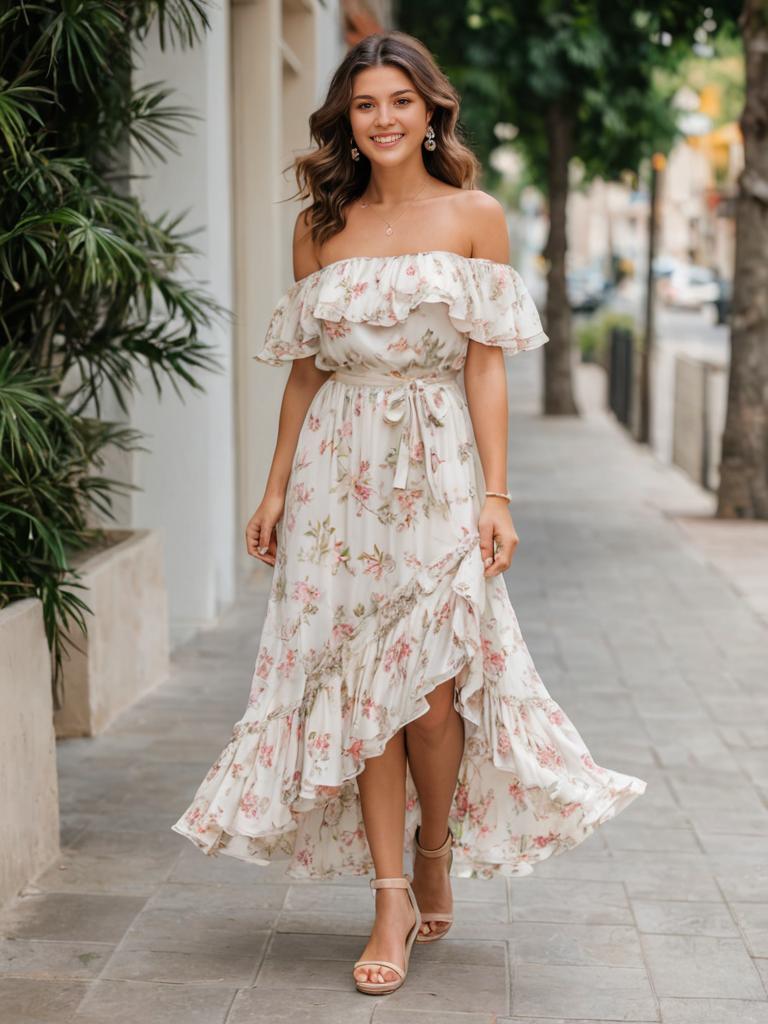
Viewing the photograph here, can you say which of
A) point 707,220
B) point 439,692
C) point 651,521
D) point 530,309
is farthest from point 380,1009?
point 707,220

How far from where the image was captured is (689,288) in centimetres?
5850

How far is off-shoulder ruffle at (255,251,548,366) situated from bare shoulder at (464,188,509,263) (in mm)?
25

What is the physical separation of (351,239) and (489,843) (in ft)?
4.65

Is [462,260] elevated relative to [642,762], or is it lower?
elevated

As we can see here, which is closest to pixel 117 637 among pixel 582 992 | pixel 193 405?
pixel 193 405

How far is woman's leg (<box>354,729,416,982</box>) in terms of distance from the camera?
133 inches

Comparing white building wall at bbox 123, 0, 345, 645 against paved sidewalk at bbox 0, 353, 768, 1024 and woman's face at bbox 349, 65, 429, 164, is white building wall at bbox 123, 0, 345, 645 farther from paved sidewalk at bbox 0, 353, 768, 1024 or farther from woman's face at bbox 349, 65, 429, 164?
woman's face at bbox 349, 65, 429, 164

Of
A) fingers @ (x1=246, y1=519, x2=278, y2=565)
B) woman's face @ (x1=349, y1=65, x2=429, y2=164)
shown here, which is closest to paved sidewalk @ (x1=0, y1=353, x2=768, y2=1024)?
fingers @ (x1=246, y1=519, x2=278, y2=565)

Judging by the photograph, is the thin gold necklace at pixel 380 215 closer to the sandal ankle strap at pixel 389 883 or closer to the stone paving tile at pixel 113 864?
the sandal ankle strap at pixel 389 883

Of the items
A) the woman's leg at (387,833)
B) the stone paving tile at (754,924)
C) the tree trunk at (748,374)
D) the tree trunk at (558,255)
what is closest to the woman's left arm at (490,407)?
the woman's leg at (387,833)

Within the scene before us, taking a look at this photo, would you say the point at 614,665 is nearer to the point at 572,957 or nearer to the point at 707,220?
the point at 572,957

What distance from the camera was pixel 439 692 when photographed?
3338mm

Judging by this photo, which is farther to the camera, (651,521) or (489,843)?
(651,521)

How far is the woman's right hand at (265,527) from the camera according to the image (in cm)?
352
